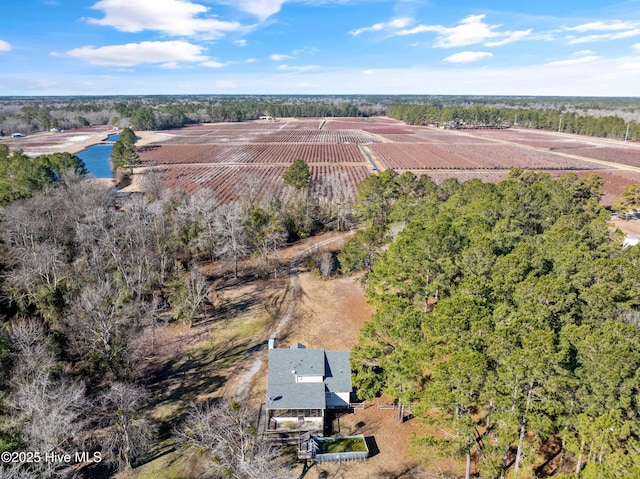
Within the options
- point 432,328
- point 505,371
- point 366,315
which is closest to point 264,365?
point 366,315

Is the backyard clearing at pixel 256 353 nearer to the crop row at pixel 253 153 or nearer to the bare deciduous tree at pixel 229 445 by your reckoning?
the bare deciduous tree at pixel 229 445

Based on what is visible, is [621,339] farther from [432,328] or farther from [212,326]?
[212,326]

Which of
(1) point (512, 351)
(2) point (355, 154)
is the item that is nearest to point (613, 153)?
(2) point (355, 154)

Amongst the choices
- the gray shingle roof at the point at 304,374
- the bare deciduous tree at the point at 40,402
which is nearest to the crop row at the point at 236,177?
the gray shingle roof at the point at 304,374

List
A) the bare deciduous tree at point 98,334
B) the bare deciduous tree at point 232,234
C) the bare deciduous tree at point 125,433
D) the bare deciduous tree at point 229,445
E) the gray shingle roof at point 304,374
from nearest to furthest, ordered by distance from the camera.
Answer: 1. the bare deciduous tree at point 229,445
2. the bare deciduous tree at point 125,433
3. the gray shingle roof at point 304,374
4. the bare deciduous tree at point 98,334
5. the bare deciduous tree at point 232,234

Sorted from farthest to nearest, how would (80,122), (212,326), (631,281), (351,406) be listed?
(80,122)
(212,326)
(351,406)
(631,281)

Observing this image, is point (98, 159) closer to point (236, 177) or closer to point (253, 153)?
point (253, 153)

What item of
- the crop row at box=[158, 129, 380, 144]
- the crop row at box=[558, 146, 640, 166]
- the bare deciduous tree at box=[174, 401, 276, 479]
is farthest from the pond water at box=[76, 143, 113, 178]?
the crop row at box=[558, 146, 640, 166]
